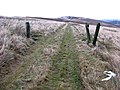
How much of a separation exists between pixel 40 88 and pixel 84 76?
7.06ft

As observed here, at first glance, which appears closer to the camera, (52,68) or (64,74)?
(64,74)

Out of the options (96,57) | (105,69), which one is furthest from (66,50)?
(105,69)

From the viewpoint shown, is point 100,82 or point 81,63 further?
point 81,63

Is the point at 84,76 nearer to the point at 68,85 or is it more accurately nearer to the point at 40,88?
the point at 68,85

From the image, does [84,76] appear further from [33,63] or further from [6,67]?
[6,67]

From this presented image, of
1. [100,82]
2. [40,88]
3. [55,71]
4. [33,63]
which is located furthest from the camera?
[33,63]

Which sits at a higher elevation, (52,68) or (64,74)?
(52,68)

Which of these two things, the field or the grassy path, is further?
the field

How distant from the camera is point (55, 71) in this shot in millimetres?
9547

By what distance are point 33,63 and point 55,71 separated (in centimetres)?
135

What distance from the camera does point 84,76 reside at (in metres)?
9.14

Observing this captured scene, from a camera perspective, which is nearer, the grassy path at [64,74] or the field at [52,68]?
the grassy path at [64,74]

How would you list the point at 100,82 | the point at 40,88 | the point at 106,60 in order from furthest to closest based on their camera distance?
the point at 106,60, the point at 100,82, the point at 40,88

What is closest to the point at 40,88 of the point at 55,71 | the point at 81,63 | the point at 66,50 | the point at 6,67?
the point at 55,71
